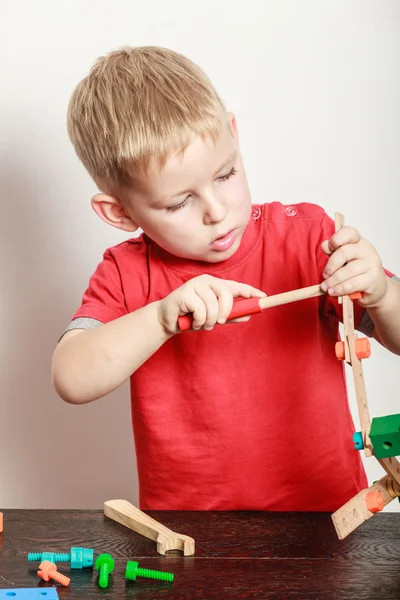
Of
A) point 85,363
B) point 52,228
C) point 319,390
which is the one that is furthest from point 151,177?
point 52,228

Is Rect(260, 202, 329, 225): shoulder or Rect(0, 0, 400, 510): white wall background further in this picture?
Rect(0, 0, 400, 510): white wall background

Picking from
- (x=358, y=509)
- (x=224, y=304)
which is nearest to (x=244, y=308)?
(x=224, y=304)

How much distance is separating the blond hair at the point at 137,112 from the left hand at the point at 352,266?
0.20 meters

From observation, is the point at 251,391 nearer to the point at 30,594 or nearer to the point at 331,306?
the point at 331,306

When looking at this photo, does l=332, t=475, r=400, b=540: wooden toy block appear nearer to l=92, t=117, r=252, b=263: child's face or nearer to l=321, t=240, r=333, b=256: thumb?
l=321, t=240, r=333, b=256: thumb

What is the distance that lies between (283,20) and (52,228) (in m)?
0.61

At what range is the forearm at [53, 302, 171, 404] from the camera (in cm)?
95

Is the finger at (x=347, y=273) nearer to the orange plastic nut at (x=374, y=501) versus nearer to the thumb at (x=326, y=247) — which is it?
Answer: the thumb at (x=326, y=247)

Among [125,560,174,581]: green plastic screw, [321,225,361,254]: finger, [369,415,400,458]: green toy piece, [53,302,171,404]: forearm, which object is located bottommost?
[125,560,174,581]: green plastic screw

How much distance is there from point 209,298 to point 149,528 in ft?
0.77

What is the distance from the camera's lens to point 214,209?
38.0 inches

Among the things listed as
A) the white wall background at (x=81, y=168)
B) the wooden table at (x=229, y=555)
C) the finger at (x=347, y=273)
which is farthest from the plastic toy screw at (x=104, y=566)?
the white wall background at (x=81, y=168)

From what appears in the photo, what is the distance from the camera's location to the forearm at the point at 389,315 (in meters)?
0.94

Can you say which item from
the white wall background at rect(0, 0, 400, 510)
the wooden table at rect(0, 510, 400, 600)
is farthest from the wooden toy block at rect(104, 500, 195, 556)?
the white wall background at rect(0, 0, 400, 510)
